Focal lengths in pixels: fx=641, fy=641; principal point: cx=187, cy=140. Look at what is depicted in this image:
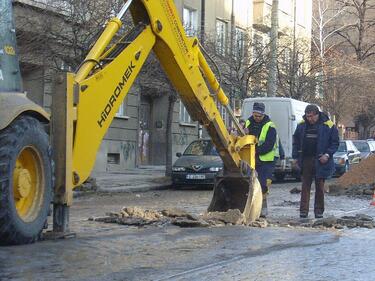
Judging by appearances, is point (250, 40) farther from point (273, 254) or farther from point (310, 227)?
point (273, 254)

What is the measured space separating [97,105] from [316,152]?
5.06 meters

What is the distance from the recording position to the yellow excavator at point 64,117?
253 inches

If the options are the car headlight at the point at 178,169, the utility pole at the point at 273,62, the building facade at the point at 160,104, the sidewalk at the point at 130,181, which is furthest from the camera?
the utility pole at the point at 273,62

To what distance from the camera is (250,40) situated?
26469 millimetres

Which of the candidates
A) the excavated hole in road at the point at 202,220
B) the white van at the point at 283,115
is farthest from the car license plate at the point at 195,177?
the excavated hole in road at the point at 202,220

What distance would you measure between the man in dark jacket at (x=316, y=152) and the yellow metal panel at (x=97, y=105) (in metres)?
4.41

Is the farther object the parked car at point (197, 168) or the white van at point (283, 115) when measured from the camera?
the white van at point (283, 115)

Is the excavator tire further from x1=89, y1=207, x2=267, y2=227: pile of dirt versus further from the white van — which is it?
the white van

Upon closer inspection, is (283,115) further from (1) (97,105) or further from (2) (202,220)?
(1) (97,105)

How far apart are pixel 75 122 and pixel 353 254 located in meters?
3.38

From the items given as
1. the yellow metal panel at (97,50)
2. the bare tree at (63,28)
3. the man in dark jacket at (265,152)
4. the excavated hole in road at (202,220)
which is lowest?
the excavated hole in road at (202,220)

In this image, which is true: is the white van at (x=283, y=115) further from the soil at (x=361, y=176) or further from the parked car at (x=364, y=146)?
the parked car at (x=364, y=146)

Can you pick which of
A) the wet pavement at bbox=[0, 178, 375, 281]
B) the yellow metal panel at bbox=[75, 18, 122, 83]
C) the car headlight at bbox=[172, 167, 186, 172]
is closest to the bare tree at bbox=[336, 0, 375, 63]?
the car headlight at bbox=[172, 167, 186, 172]

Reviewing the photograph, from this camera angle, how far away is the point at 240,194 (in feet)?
33.3
